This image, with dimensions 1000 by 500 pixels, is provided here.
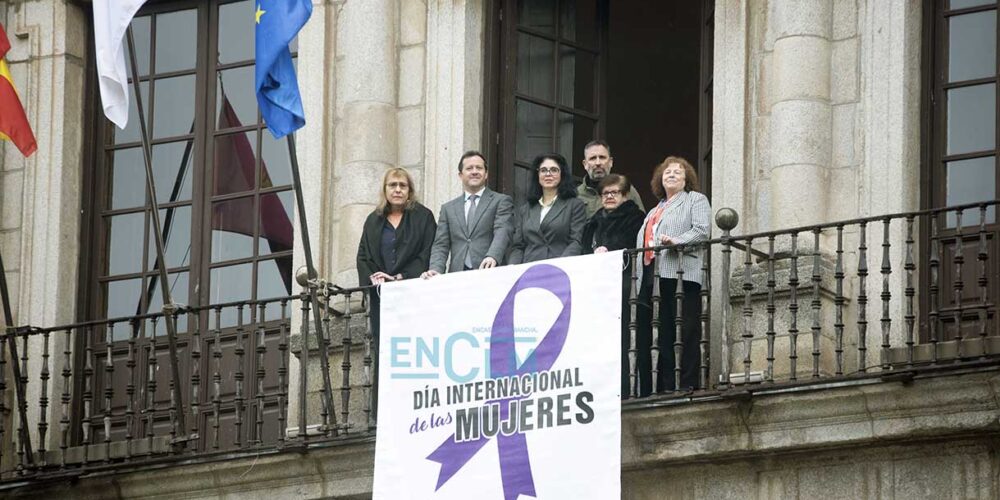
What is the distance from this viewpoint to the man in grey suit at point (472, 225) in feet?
66.8

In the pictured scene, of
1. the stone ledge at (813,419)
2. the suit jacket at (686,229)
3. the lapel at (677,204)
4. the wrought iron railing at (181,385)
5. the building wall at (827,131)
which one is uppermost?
the building wall at (827,131)

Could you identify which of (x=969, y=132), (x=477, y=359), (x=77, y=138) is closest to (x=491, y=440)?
(x=477, y=359)

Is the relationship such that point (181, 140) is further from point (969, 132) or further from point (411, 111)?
point (969, 132)

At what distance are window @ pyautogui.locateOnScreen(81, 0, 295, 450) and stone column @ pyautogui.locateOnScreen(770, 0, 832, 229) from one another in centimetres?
400

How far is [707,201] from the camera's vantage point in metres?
19.9

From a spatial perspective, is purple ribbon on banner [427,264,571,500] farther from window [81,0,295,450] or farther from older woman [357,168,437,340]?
window [81,0,295,450]

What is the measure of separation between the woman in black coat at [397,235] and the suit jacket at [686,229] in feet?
5.11

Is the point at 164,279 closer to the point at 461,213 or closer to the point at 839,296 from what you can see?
the point at 461,213

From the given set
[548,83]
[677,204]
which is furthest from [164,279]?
[677,204]

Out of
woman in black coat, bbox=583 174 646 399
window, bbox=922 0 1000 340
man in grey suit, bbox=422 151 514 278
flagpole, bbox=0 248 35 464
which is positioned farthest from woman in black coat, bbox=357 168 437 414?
window, bbox=922 0 1000 340

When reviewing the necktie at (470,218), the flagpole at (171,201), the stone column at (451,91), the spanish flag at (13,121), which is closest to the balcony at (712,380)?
the flagpole at (171,201)

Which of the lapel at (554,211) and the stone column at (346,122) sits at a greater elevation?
the stone column at (346,122)

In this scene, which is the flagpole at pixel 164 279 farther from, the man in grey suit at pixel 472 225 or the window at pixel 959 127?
the window at pixel 959 127

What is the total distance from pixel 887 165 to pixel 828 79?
71 cm
